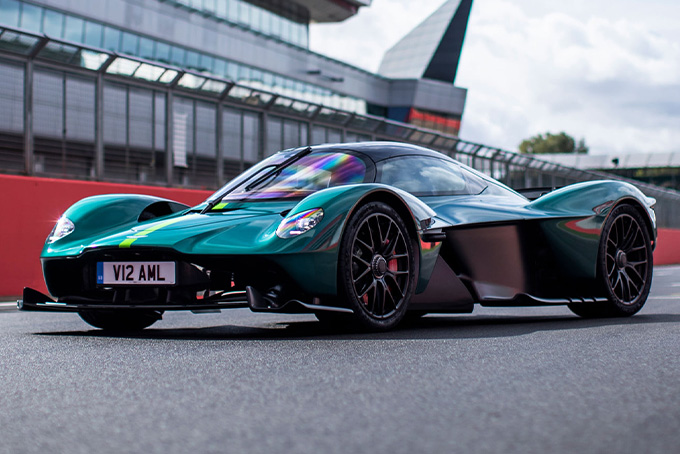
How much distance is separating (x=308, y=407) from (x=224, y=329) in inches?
124

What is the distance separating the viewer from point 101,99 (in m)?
11.7

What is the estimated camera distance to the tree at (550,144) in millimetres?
171875

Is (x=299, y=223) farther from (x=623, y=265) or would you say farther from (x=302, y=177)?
(x=623, y=265)

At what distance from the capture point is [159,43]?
39.8m

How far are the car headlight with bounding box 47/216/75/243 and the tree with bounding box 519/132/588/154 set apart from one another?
169m

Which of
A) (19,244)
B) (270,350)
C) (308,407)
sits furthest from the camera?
(19,244)

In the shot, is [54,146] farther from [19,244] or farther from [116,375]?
[116,375]

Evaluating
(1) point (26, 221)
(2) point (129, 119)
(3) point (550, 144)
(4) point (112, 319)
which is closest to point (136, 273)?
(4) point (112, 319)

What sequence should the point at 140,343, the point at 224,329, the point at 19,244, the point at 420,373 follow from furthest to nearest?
1. the point at 19,244
2. the point at 224,329
3. the point at 140,343
4. the point at 420,373

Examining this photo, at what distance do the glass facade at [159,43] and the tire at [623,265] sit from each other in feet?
77.8

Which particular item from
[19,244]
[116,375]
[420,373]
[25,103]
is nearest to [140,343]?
[116,375]

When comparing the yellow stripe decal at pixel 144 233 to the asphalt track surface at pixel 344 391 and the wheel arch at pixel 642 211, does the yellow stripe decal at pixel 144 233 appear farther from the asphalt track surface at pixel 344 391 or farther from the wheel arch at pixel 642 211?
the wheel arch at pixel 642 211

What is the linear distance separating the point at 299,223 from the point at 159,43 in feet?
120

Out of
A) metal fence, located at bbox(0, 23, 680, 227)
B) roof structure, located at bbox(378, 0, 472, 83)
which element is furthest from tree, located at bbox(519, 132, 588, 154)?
metal fence, located at bbox(0, 23, 680, 227)
